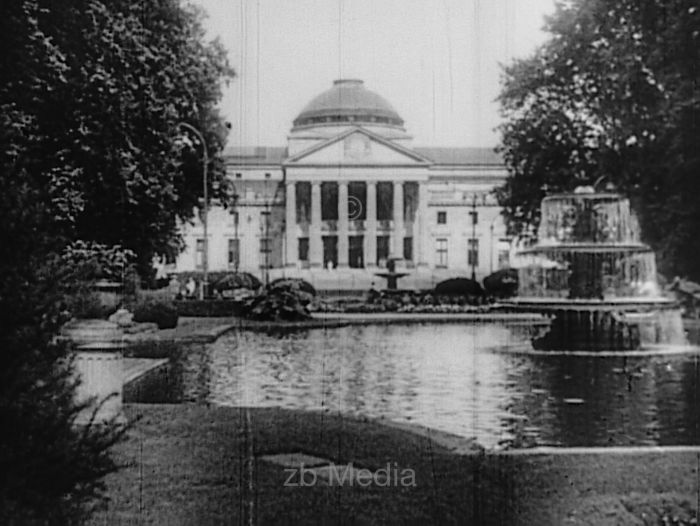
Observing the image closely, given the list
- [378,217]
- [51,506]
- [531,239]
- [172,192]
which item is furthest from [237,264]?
[51,506]

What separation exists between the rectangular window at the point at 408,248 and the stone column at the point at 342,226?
58 cm

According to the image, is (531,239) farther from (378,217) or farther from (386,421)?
(386,421)

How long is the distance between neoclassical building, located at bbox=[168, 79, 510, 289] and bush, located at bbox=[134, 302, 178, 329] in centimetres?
39

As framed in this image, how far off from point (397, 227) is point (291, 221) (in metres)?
1.19

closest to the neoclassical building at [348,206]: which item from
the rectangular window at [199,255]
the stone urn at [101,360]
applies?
the rectangular window at [199,255]

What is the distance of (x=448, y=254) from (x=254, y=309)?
6.61 feet

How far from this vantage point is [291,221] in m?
10.0

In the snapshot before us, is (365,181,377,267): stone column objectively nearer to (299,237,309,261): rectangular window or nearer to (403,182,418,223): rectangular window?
(403,182,418,223): rectangular window

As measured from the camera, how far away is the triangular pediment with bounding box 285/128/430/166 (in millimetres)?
9070

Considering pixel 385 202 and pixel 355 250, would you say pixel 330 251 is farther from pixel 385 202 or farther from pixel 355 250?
pixel 355 250

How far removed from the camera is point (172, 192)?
8.80 m

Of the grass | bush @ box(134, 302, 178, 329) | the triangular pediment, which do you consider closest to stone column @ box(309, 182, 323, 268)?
the triangular pediment

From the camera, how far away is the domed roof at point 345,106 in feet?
24.3

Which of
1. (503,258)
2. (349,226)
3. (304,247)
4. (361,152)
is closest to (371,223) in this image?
(349,226)
